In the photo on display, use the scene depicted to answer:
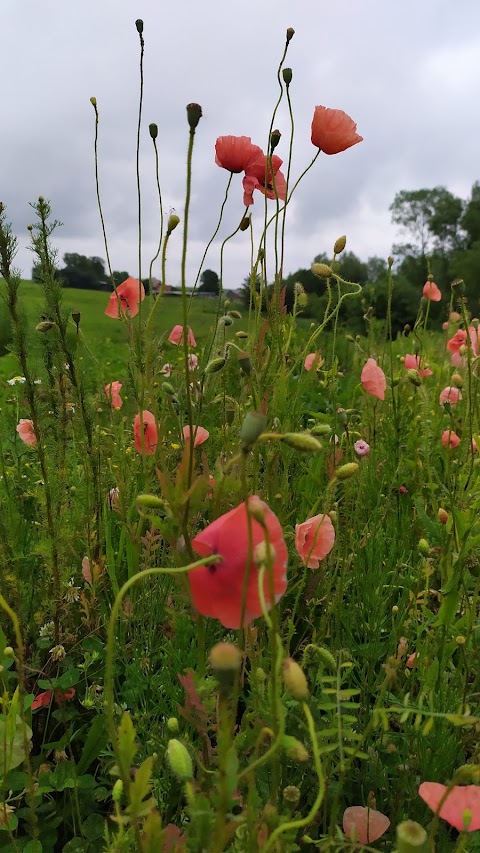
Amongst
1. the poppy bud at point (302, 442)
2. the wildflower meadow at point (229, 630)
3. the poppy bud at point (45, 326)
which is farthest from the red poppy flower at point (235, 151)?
the poppy bud at point (302, 442)

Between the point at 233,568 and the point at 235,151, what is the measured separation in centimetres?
128

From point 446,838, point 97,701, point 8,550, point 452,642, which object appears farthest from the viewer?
point 8,550

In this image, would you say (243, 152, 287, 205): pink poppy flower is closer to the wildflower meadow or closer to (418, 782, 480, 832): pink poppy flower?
the wildflower meadow

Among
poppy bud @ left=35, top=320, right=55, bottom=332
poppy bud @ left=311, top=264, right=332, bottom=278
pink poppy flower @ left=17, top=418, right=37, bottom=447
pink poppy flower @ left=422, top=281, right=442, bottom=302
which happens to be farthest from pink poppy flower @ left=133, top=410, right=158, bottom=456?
pink poppy flower @ left=422, top=281, right=442, bottom=302

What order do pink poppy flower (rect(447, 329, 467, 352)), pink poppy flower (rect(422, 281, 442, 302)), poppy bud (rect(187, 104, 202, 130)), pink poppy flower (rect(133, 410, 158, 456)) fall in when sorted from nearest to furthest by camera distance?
poppy bud (rect(187, 104, 202, 130)), pink poppy flower (rect(133, 410, 158, 456)), pink poppy flower (rect(447, 329, 467, 352)), pink poppy flower (rect(422, 281, 442, 302))

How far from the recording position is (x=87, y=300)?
72.6ft

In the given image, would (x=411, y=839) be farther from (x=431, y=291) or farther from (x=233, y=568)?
(x=431, y=291)

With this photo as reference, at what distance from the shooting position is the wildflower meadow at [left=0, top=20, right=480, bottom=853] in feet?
2.00

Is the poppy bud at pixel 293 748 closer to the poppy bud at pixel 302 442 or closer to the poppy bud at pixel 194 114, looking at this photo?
the poppy bud at pixel 302 442

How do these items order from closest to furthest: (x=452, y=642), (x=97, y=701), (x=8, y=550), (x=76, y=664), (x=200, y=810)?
(x=200, y=810) < (x=452, y=642) < (x=97, y=701) < (x=76, y=664) < (x=8, y=550)

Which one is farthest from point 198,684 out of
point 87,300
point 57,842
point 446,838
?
point 87,300

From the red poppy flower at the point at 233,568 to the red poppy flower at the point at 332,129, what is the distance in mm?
1207

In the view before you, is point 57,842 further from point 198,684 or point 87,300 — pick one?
point 87,300

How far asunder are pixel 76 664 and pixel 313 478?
0.72 meters
